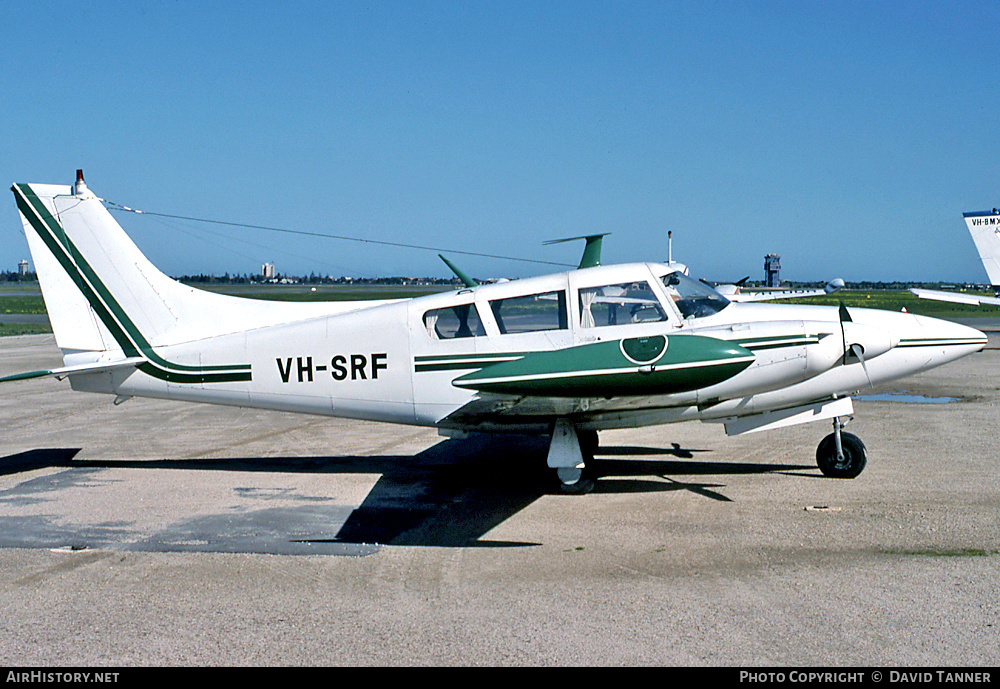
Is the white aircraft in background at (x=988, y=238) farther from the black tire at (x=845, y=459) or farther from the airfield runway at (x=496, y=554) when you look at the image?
the black tire at (x=845, y=459)

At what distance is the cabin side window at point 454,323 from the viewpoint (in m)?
9.28

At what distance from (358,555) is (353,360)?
9.50 feet

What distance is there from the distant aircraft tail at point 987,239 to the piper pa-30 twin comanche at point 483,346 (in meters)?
18.8

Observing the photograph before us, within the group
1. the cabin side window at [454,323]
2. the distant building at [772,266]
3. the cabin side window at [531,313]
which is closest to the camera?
the cabin side window at [531,313]

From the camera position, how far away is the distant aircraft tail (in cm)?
2538

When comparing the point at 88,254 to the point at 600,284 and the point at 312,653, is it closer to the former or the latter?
the point at 600,284

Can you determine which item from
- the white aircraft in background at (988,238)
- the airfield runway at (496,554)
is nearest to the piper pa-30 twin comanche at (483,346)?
the airfield runway at (496,554)

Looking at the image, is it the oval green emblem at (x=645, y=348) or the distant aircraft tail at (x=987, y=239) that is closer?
the oval green emblem at (x=645, y=348)

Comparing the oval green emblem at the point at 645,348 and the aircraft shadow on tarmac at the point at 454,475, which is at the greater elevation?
the oval green emblem at the point at 645,348

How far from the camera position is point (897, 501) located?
843 cm

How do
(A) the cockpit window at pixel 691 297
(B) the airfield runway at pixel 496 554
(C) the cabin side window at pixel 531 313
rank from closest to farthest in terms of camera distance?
(B) the airfield runway at pixel 496 554, (A) the cockpit window at pixel 691 297, (C) the cabin side window at pixel 531 313

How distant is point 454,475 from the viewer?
33.8 ft

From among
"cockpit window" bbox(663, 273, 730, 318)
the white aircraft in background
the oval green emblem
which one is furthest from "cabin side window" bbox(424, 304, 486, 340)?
the white aircraft in background

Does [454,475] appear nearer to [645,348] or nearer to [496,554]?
[496,554]
